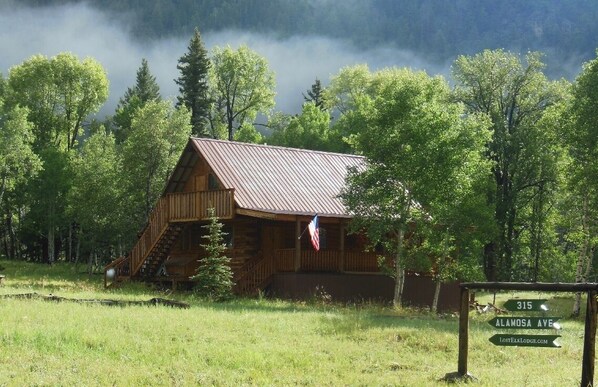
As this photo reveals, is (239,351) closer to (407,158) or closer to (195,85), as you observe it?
(407,158)

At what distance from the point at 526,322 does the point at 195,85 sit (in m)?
55.5


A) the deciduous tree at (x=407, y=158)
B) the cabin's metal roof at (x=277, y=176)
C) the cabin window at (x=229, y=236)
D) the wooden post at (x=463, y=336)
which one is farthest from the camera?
the cabin window at (x=229, y=236)

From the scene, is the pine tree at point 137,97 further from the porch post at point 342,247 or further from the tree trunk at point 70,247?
the porch post at point 342,247

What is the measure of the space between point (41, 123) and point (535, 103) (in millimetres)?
42337

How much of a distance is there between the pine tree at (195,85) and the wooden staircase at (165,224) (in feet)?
86.4

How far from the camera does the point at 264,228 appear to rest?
109ft

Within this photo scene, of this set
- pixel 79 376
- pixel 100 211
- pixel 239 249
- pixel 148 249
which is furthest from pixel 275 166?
pixel 79 376

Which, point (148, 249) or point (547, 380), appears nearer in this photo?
point (547, 380)

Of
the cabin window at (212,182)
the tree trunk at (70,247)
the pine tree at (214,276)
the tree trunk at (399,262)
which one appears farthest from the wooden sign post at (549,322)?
the tree trunk at (70,247)

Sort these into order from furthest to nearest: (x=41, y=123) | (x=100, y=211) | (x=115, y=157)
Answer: (x=41, y=123) → (x=115, y=157) → (x=100, y=211)

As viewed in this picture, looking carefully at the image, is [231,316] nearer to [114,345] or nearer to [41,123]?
[114,345]

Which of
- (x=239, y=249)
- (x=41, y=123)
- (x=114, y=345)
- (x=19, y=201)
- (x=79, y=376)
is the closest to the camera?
Answer: (x=79, y=376)

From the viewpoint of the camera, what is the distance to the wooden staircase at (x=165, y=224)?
31453 millimetres

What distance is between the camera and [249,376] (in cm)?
1147
